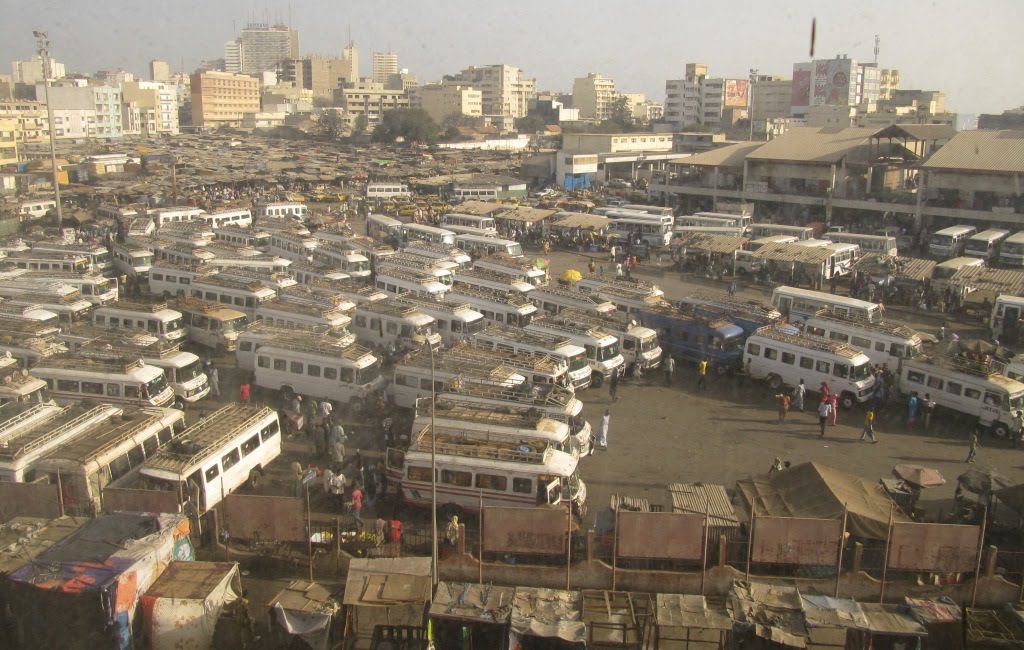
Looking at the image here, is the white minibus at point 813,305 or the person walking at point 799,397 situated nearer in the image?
the person walking at point 799,397

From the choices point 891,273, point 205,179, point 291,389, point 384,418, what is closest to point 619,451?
point 384,418

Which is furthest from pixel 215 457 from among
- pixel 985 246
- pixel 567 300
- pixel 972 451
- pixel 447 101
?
pixel 447 101

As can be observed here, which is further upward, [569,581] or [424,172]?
[424,172]

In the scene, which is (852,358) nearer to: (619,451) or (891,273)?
(619,451)

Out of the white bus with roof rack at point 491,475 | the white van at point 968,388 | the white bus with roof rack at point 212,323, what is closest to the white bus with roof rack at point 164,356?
the white bus with roof rack at point 212,323

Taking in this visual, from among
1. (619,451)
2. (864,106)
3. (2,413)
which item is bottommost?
(619,451)

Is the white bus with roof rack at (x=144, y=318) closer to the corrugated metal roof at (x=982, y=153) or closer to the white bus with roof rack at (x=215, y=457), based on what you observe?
the white bus with roof rack at (x=215, y=457)

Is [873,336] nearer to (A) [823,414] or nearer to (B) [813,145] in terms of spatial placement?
(A) [823,414]
